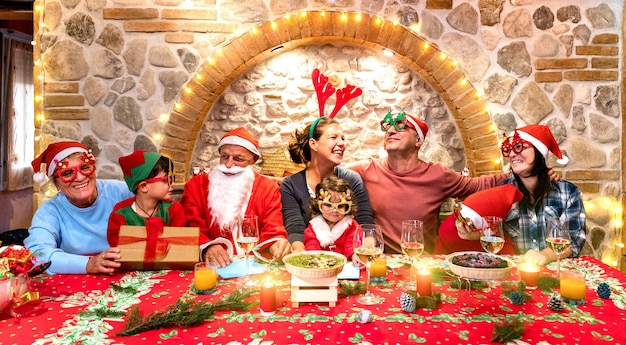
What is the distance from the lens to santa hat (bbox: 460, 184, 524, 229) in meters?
2.01

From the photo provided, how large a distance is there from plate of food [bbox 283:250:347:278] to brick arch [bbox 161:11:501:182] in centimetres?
239

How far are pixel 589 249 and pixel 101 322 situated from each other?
12.8 ft

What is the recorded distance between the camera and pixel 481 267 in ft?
5.18

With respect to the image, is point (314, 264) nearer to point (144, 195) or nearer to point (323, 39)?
point (144, 195)

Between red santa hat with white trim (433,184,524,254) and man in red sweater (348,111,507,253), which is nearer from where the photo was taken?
red santa hat with white trim (433,184,524,254)

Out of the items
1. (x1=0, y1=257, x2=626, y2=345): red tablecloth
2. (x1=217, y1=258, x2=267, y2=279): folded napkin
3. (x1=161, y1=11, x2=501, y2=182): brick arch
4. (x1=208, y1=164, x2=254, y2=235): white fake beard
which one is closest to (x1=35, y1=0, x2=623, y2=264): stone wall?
(x1=161, y1=11, x2=501, y2=182): brick arch

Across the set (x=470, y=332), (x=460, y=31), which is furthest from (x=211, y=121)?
(x=470, y=332)

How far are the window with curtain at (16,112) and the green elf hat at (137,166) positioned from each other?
12.6ft

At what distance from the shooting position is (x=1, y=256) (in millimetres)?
1570

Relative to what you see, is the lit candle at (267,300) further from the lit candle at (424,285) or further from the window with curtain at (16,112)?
the window with curtain at (16,112)

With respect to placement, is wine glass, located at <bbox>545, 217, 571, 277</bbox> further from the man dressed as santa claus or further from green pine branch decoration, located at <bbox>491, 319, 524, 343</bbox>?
the man dressed as santa claus

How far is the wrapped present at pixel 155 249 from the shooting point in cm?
191

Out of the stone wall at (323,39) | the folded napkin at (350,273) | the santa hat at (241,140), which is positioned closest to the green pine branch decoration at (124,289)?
the folded napkin at (350,273)

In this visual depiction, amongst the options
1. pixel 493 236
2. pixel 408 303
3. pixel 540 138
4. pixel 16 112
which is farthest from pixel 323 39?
pixel 16 112
